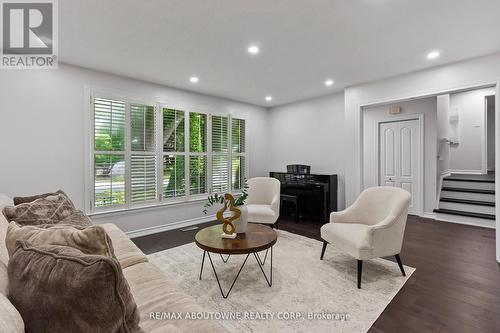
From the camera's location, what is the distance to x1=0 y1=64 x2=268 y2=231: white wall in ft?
9.34

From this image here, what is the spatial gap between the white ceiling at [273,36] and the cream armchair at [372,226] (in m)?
Result: 1.67

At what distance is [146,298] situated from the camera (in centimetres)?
132

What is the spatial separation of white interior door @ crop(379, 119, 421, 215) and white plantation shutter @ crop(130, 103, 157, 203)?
4.78 metres

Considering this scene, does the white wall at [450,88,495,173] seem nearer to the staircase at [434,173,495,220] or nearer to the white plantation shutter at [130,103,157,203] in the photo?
the staircase at [434,173,495,220]

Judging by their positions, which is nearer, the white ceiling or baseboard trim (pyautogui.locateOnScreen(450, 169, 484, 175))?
the white ceiling

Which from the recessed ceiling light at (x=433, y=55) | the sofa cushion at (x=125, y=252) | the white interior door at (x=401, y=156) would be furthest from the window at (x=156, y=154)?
the recessed ceiling light at (x=433, y=55)

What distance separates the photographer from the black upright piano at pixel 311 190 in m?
4.53

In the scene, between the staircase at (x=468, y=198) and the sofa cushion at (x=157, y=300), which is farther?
the staircase at (x=468, y=198)

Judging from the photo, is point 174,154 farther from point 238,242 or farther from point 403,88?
point 403,88

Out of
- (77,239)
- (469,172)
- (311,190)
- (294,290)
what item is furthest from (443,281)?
(469,172)

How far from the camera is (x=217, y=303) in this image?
2.04m

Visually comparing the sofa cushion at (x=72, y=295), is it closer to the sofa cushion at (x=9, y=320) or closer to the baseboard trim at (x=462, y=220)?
the sofa cushion at (x=9, y=320)

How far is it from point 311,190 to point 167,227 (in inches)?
108

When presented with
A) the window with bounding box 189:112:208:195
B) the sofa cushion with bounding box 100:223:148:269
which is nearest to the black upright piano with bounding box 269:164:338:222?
the window with bounding box 189:112:208:195
